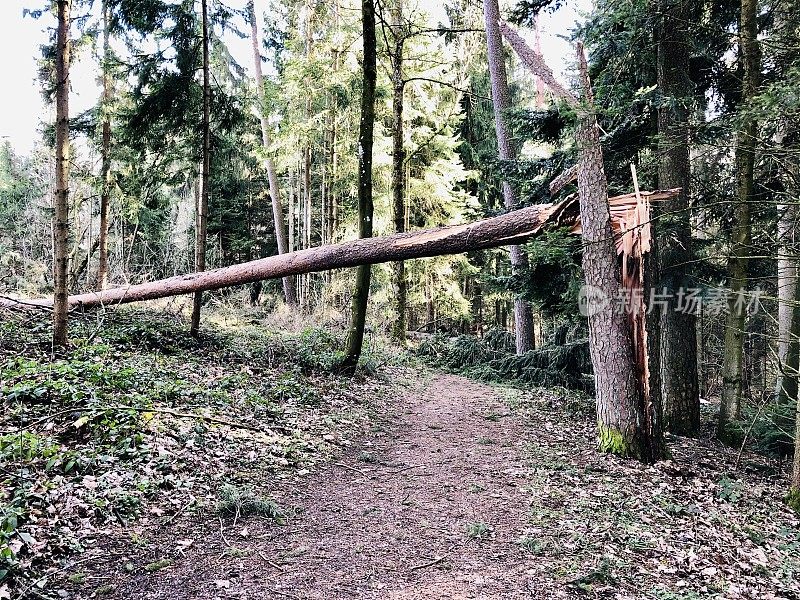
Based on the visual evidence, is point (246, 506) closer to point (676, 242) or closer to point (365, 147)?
point (365, 147)

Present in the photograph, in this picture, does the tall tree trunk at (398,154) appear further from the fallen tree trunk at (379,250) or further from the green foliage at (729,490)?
the green foliage at (729,490)

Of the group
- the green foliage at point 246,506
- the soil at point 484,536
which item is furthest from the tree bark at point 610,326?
the green foliage at point 246,506

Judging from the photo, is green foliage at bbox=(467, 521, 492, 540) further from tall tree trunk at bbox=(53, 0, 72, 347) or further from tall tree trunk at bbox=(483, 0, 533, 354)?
tall tree trunk at bbox=(483, 0, 533, 354)

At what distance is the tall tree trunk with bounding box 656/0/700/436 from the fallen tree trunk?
5.59 feet

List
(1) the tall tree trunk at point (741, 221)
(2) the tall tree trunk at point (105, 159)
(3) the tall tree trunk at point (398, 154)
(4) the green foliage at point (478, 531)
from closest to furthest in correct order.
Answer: (4) the green foliage at point (478, 531) → (1) the tall tree trunk at point (741, 221) → (2) the tall tree trunk at point (105, 159) → (3) the tall tree trunk at point (398, 154)

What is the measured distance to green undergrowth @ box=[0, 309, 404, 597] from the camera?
3938 mm

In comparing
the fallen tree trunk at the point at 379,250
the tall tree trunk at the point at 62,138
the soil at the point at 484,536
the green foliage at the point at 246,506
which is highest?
the tall tree trunk at the point at 62,138

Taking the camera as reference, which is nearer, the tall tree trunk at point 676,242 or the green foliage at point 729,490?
the green foliage at point 729,490

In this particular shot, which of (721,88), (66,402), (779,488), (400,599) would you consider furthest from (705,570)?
(721,88)

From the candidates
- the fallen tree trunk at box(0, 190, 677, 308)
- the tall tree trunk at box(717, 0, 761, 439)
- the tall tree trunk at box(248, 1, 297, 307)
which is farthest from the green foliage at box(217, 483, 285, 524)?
the tall tree trunk at box(248, 1, 297, 307)

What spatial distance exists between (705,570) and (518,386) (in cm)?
772

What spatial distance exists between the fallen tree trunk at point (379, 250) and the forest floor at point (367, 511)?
8.76 ft

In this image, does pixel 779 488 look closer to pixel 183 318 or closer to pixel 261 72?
pixel 183 318

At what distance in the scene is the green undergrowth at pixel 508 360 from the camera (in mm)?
11281
